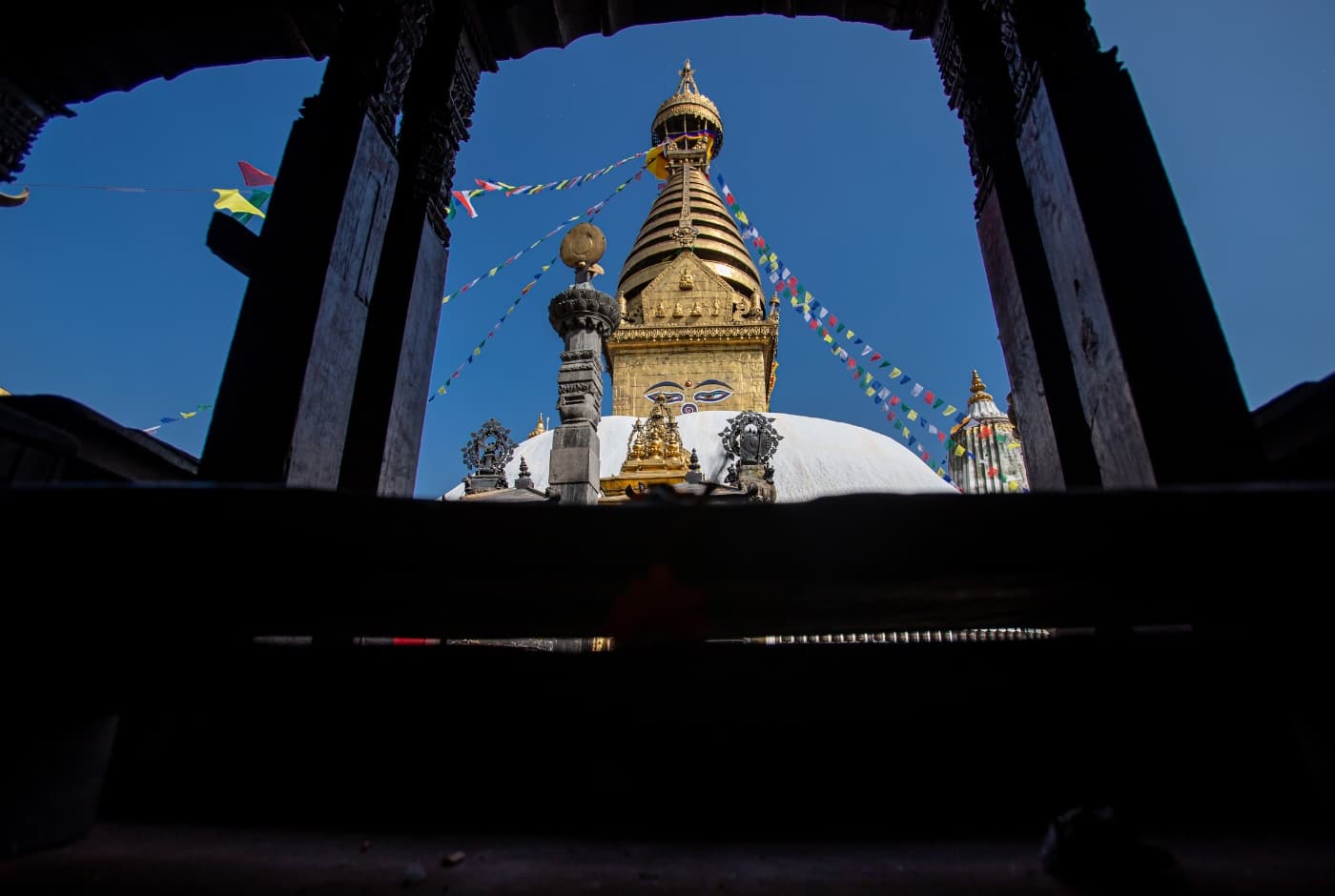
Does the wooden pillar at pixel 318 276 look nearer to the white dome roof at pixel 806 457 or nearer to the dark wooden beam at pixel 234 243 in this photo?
the dark wooden beam at pixel 234 243

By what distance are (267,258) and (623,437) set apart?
52.4ft

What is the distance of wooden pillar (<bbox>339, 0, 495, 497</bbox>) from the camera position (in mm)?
3420

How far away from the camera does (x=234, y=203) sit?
1120 centimetres

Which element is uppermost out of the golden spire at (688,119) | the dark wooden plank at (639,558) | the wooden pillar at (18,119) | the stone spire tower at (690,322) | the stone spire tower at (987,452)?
the golden spire at (688,119)

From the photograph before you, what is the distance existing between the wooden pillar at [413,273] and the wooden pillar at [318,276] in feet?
1.04

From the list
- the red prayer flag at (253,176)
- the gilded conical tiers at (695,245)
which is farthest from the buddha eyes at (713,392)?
the red prayer flag at (253,176)

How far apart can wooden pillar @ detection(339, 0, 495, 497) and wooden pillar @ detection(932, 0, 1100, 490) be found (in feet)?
11.0

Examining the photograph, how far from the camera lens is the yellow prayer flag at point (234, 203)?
36.2 ft

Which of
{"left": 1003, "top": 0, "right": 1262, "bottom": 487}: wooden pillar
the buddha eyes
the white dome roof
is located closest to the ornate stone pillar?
the white dome roof

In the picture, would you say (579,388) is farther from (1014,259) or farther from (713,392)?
(713,392)

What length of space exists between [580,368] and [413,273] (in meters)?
8.43

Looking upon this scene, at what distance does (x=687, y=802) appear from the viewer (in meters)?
2.02

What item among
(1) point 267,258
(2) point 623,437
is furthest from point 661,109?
(1) point 267,258

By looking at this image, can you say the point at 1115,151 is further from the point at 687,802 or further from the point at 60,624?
the point at 60,624
